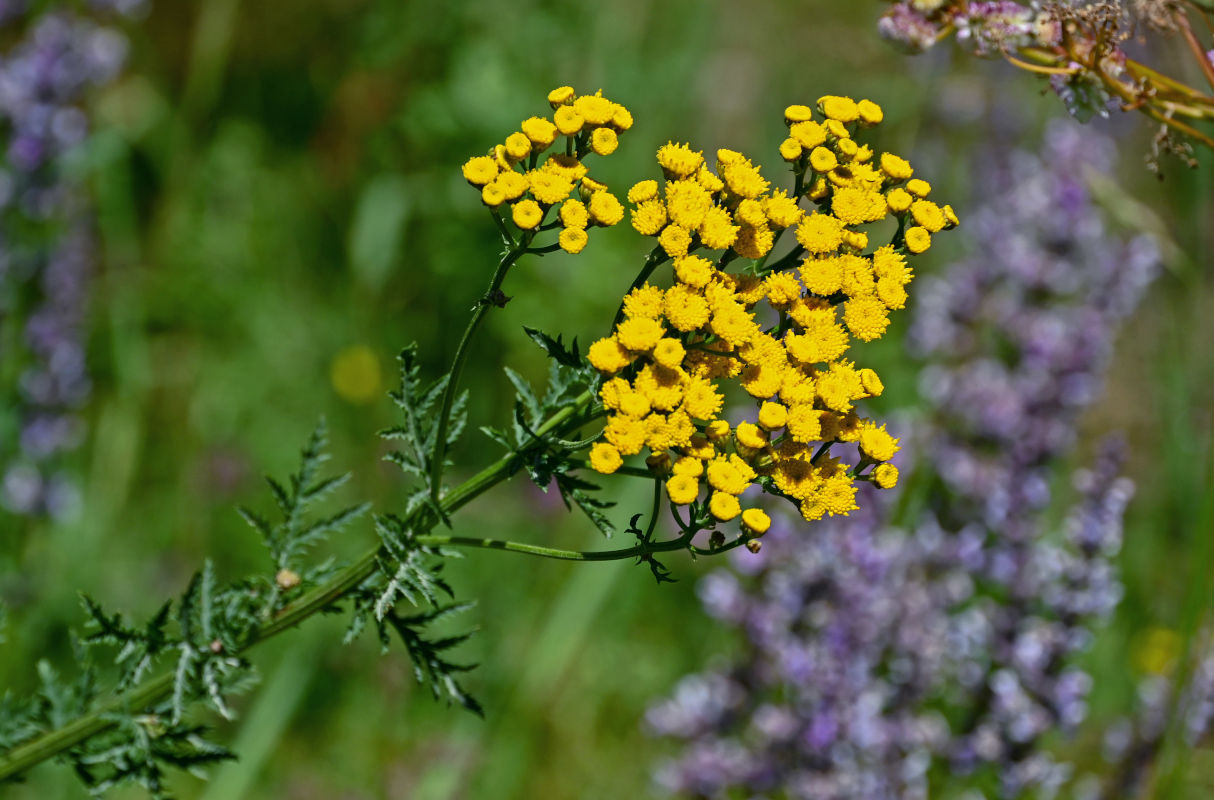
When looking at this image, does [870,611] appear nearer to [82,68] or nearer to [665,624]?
[665,624]

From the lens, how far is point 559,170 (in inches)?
64.6

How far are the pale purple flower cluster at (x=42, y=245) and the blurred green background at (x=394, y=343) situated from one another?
9.9 inches

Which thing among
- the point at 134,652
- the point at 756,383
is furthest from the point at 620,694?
the point at 756,383

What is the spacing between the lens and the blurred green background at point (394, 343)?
3.91 metres

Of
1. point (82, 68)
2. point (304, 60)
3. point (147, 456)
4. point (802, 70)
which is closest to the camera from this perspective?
point (82, 68)

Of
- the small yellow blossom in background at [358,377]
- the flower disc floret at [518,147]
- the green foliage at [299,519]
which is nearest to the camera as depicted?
the flower disc floret at [518,147]

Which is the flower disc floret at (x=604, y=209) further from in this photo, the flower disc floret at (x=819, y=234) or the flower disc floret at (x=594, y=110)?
the flower disc floret at (x=819, y=234)

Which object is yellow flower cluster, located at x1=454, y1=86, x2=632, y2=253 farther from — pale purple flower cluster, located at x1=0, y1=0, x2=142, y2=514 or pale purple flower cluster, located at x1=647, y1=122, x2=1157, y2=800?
pale purple flower cluster, located at x1=0, y1=0, x2=142, y2=514

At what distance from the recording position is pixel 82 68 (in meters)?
3.78

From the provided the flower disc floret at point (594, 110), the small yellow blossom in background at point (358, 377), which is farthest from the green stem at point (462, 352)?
the small yellow blossom in background at point (358, 377)

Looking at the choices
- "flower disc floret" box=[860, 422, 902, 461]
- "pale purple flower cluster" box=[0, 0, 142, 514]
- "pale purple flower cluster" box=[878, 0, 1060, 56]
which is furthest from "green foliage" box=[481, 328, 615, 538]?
"pale purple flower cluster" box=[0, 0, 142, 514]

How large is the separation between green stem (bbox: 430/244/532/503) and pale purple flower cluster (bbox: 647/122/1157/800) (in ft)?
5.82

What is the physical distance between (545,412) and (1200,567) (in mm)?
1521

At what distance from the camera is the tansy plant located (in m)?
1.58
